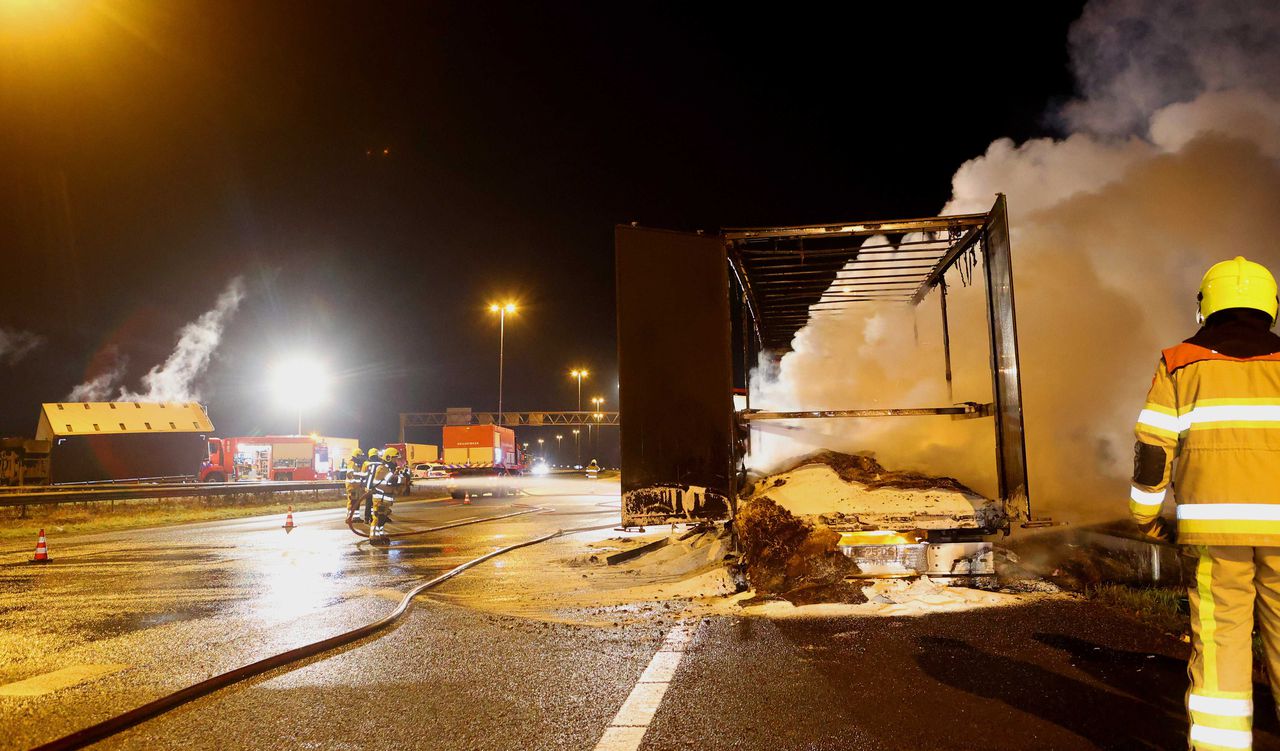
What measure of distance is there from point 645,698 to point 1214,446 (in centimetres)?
258

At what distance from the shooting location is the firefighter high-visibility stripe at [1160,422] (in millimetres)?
2562

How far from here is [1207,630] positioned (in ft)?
7.93

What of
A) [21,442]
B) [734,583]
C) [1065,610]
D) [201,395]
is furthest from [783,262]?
[201,395]

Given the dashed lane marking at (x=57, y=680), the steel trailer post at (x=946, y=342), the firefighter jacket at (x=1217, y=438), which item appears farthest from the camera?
the steel trailer post at (x=946, y=342)

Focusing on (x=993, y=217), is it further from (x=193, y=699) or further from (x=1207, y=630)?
(x=193, y=699)

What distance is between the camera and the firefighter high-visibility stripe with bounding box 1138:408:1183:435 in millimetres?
2562

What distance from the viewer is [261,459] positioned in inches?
1378

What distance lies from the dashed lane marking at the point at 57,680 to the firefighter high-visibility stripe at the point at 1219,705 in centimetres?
513

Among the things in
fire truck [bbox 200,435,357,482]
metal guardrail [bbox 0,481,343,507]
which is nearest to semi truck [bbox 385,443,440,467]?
fire truck [bbox 200,435,357,482]

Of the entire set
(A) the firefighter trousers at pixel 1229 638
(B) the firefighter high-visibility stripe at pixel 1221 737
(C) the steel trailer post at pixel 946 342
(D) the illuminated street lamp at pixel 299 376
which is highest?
(D) the illuminated street lamp at pixel 299 376

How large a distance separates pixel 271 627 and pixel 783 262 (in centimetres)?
611

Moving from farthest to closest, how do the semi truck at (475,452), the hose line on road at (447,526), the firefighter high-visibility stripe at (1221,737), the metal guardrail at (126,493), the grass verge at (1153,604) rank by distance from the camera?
1. the semi truck at (475,452)
2. the metal guardrail at (126,493)
3. the hose line on road at (447,526)
4. the grass verge at (1153,604)
5. the firefighter high-visibility stripe at (1221,737)

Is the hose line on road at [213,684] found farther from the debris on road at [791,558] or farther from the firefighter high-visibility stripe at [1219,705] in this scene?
the firefighter high-visibility stripe at [1219,705]

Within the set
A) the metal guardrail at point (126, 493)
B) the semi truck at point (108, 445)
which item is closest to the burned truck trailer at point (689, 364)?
the metal guardrail at point (126, 493)
